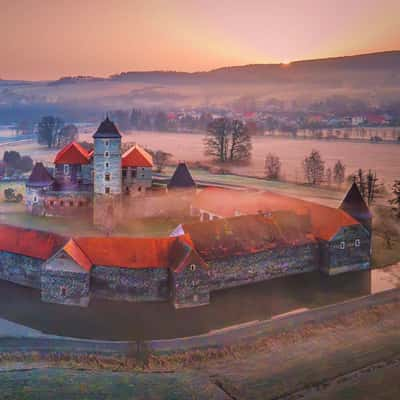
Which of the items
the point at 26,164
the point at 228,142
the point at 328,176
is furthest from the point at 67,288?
the point at 26,164

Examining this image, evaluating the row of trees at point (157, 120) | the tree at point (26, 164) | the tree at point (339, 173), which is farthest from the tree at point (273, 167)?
the tree at point (26, 164)

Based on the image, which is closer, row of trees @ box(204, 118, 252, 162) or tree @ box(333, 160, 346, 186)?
tree @ box(333, 160, 346, 186)

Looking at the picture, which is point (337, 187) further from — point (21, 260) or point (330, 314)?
point (21, 260)

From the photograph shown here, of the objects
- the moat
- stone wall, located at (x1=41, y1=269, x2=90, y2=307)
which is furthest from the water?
stone wall, located at (x1=41, y1=269, x2=90, y2=307)

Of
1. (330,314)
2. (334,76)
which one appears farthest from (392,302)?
(334,76)

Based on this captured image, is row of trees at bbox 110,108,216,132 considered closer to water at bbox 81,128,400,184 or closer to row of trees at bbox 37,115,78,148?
water at bbox 81,128,400,184

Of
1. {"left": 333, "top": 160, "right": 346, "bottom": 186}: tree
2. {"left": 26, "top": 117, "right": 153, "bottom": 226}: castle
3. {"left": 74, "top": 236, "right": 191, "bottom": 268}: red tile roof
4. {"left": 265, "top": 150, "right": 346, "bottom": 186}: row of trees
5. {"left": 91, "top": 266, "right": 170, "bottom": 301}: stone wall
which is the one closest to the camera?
{"left": 91, "top": 266, "right": 170, "bottom": 301}: stone wall

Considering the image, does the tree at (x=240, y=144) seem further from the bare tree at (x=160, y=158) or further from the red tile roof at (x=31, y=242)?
the red tile roof at (x=31, y=242)
